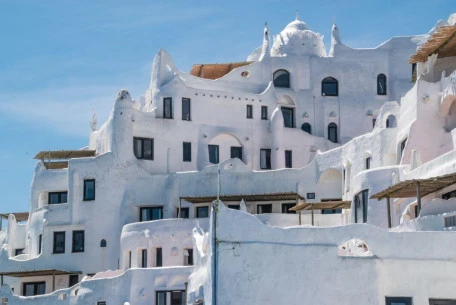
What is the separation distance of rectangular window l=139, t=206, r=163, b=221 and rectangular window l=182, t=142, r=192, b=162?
191 inches

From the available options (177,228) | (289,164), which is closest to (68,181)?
(177,228)

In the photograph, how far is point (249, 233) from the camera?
35.6 metres

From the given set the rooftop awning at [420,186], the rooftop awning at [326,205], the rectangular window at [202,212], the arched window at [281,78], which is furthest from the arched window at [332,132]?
the rooftop awning at [420,186]

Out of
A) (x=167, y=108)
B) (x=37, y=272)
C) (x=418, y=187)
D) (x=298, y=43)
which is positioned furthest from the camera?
(x=298, y=43)

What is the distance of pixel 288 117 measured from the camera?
240 feet

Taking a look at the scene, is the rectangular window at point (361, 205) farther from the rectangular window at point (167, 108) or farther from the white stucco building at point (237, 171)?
the rectangular window at point (167, 108)

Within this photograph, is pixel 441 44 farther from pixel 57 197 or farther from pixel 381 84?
pixel 57 197

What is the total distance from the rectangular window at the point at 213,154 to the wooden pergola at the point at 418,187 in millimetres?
25051

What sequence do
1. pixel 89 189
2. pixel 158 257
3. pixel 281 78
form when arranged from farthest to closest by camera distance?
pixel 281 78
pixel 89 189
pixel 158 257

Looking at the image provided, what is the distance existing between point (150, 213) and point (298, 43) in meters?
18.9

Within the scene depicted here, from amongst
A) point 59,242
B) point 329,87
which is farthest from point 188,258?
point 329,87

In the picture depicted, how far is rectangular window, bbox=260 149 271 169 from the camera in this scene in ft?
232

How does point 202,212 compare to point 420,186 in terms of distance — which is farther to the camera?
point 202,212

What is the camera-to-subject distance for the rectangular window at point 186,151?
68375 mm
